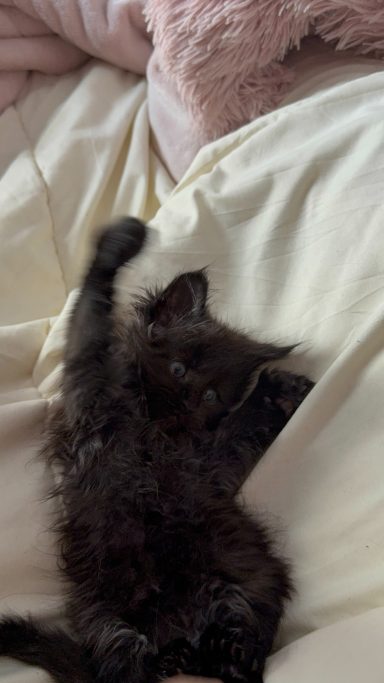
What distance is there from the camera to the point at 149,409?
122 centimetres

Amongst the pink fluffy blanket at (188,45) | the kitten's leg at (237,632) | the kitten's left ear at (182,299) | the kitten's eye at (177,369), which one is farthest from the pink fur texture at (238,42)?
the kitten's leg at (237,632)

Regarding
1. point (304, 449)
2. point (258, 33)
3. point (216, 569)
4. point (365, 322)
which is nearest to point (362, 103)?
point (258, 33)

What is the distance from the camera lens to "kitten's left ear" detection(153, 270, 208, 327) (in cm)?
127

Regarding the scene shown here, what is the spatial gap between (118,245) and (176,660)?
2.11 feet

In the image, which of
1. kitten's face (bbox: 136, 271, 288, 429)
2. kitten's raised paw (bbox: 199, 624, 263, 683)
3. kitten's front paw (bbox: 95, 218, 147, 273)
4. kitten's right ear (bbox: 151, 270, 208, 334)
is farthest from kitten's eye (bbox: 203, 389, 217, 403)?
kitten's raised paw (bbox: 199, 624, 263, 683)

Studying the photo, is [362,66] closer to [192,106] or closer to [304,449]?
[192,106]

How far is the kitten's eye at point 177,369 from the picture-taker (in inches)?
48.5

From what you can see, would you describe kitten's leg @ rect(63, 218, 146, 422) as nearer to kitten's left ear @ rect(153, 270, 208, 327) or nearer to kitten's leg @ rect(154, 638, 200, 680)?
kitten's left ear @ rect(153, 270, 208, 327)

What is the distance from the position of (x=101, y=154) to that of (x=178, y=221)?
35cm

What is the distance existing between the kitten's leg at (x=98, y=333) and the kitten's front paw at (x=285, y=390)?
0.27 meters

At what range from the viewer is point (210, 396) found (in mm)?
1236

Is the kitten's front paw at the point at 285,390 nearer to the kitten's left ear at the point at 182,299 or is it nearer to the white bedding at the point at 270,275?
the white bedding at the point at 270,275

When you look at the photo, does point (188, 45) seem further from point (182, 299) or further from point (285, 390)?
point (285, 390)

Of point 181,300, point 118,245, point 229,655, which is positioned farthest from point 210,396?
point 229,655
